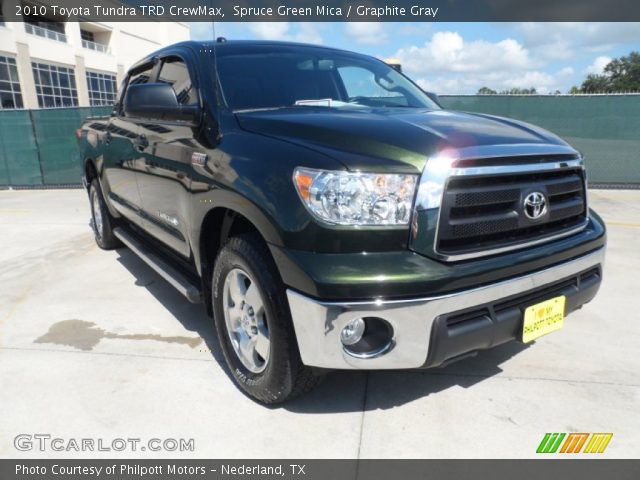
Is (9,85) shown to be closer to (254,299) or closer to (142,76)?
(142,76)

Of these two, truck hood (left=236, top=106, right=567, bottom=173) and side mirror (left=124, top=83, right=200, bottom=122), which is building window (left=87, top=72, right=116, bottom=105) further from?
truck hood (left=236, top=106, right=567, bottom=173)

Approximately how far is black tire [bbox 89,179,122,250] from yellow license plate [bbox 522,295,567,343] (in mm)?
4377

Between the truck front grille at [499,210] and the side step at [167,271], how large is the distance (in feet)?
5.25

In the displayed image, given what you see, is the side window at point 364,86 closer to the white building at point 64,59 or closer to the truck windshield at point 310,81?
the truck windshield at point 310,81

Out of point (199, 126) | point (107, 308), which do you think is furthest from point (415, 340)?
point (107, 308)

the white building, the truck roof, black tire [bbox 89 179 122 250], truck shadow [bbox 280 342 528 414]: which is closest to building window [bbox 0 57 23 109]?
the white building

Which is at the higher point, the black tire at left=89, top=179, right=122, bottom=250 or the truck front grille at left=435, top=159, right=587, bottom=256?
the truck front grille at left=435, top=159, right=587, bottom=256

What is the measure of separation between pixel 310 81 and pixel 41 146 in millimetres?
10513

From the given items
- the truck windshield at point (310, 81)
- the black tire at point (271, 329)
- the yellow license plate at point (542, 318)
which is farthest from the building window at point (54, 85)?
the yellow license plate at point (542, 318)

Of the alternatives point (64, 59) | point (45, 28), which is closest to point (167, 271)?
point (64, 59)

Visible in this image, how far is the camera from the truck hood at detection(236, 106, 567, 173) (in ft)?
6.78

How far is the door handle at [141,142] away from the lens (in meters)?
3.57

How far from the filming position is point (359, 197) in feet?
6.62
